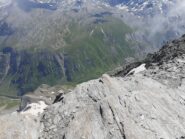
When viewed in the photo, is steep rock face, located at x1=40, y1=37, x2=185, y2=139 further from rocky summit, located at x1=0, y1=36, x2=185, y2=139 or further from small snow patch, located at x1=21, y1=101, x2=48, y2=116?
small snow patch, located at x1=21, y1=101, x2=48, y2=116

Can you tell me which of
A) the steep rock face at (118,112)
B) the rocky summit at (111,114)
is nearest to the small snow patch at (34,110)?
the rocky summit at (111,114)

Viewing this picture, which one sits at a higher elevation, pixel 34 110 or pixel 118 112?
pixel 118 112

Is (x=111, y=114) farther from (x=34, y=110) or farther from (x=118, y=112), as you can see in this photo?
(x=34, y=110)

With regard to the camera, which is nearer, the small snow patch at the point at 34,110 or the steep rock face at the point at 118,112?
the steep rock face at the point at 118,112

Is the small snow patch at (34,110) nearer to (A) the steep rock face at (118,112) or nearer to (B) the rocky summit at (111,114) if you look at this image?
(B) the rocky summit at (111,114)

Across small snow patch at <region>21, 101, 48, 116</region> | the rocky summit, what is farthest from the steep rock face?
small snow patch at <region>21, 101, 48, 116</region>

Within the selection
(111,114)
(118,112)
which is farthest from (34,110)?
(118,112)

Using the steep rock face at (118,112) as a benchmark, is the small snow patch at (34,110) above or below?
below

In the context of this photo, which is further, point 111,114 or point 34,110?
point 34,110
